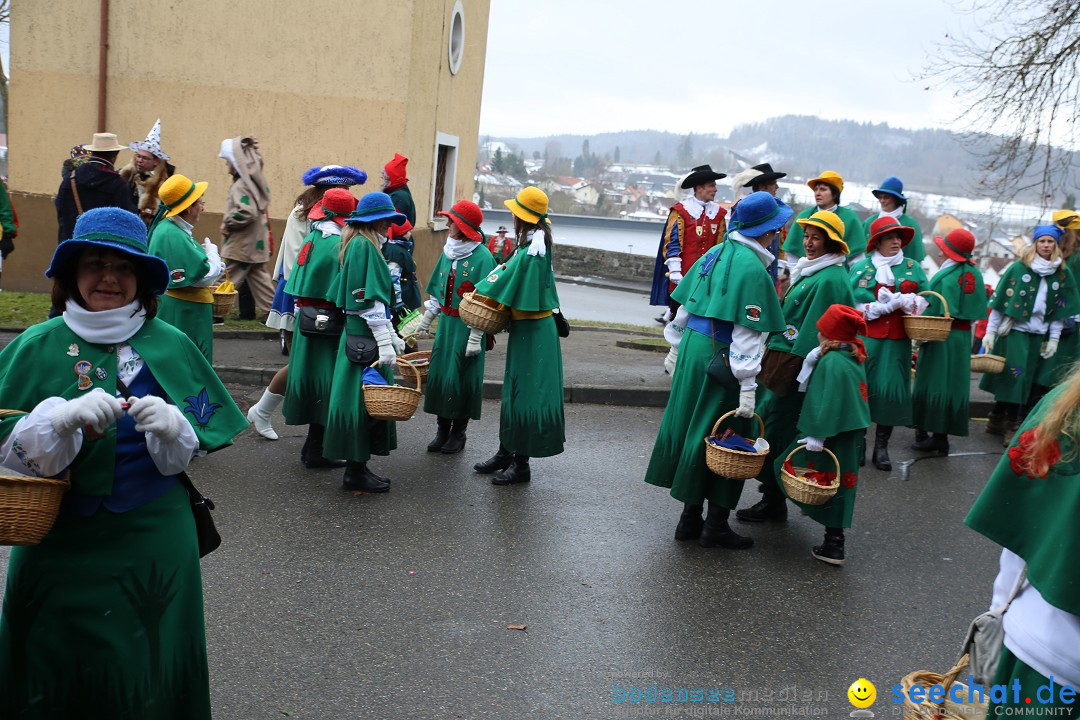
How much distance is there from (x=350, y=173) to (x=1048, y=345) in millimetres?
6925

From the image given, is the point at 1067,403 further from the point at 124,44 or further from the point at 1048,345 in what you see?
the point at 124,44

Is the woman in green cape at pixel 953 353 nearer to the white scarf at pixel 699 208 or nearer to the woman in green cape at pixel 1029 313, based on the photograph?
the woman in green cape at pixel 1029 313

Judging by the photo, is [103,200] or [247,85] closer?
[103,200]

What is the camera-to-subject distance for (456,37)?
54.2ft

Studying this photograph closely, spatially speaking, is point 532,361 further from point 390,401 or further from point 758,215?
point 758,215

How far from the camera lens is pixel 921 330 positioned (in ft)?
27.4

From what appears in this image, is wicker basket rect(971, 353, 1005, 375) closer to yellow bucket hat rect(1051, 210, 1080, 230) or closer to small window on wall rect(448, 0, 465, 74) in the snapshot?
yellow bucket hat rect(1051, 210, 1080, 230)

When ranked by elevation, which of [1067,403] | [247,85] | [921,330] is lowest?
[921,330]

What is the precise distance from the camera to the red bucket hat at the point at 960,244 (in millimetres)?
9133

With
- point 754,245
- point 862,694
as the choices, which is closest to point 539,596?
point 862,694

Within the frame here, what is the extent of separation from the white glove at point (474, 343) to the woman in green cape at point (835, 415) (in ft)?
7.86

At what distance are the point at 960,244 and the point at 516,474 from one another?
4.68 meters

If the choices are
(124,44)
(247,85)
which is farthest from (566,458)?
(124,44)

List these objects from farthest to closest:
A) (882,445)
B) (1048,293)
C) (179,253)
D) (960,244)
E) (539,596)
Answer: (1048,293) < (960,244) < (882,445) < (179,253) < (539,596)
